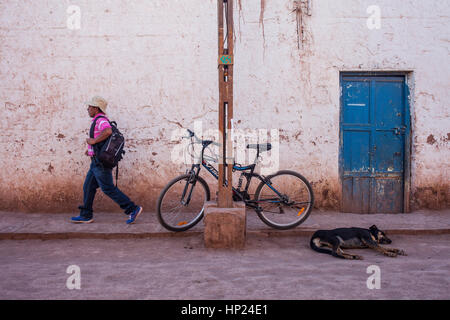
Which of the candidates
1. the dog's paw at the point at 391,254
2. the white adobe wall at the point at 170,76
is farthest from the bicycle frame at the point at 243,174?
the dog's paw at the point at 391,254

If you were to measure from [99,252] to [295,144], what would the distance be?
3.71m

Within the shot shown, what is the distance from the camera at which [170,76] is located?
21.1ft

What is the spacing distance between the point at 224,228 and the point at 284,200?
1145 millimetres

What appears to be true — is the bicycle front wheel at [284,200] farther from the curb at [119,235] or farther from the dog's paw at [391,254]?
the dog's paw at [391,254]

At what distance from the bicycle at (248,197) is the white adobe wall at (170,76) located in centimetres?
129

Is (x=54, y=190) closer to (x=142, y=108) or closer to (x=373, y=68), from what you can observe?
(x=142, y=108)

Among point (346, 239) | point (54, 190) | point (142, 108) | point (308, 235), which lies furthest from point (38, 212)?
point (346, 239)

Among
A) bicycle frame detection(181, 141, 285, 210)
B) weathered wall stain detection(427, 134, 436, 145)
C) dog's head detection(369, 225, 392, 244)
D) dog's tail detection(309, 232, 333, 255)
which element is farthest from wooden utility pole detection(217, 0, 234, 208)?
weathered wall stain detection(427, 134, 436, 145)

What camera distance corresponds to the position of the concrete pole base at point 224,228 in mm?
4500

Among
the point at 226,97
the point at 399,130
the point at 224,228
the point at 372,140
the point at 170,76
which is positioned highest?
the point at 170,76

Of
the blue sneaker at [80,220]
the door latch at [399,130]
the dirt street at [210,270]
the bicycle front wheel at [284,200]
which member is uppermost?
the door latch at [399,130]

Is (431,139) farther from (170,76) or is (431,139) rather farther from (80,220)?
(80,220)

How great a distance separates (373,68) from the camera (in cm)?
643

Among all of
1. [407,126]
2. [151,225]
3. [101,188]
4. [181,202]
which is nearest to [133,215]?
[151,225]
